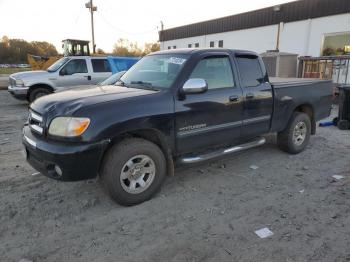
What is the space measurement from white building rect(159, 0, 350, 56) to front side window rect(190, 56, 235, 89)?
1591 centimetres

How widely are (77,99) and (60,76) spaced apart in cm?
828

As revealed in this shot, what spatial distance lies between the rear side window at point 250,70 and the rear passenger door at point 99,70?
7.80 metres

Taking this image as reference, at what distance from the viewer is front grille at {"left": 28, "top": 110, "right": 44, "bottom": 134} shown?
3.35m

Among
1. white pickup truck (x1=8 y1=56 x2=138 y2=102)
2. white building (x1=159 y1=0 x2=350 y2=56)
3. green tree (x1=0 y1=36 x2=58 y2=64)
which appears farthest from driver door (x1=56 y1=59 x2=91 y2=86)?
green tree (x1=0 y1=36 x2=58 y2=64)

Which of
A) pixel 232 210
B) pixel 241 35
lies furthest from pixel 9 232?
pixel 241 35

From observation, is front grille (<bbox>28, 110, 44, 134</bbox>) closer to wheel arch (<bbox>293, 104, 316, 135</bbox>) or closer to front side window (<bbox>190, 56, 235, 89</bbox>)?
front side window (<bbox>190, 56, 235, 89</bbox>)

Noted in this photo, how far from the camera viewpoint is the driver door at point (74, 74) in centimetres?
1088

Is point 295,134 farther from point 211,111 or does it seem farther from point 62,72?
point 62,72

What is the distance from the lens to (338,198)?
12.5ft

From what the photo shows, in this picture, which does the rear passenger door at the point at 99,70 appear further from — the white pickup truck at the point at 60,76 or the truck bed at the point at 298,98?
the truck bed at the point at 298,98

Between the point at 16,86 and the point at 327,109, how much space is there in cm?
1001

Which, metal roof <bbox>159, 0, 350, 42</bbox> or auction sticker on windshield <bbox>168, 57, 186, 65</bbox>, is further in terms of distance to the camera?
metal roof <bbox>159, 0, 350, 42</bbox>

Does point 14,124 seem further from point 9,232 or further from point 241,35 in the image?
point 241,35

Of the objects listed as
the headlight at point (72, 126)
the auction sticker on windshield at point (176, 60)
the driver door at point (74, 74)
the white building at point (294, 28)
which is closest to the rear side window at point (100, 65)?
the driver door at point (74, 74)
